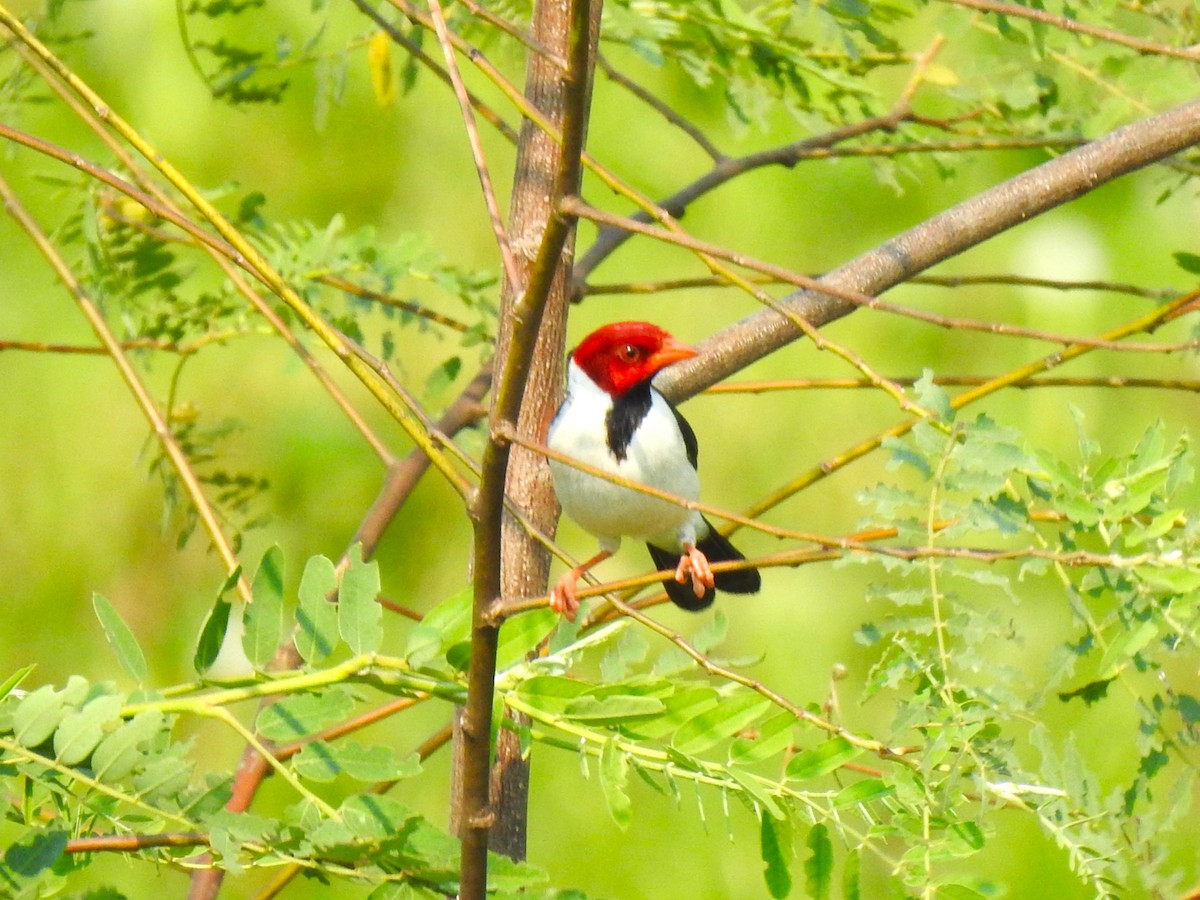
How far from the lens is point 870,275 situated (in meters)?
1.98

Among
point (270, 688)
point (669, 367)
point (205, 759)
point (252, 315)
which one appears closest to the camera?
point (270, 688)

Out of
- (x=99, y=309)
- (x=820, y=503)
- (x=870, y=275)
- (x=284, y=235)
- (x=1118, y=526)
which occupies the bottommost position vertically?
(x=1118, y=526)

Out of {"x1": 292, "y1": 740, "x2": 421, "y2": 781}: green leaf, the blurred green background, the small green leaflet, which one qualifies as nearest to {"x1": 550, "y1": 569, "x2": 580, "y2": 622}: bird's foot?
{"x1": 292, "y1": 740, "x2": 421, "y2": 781}: green leaf

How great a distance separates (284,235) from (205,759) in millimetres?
2182

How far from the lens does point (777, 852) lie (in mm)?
1494

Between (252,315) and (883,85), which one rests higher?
(883,85)

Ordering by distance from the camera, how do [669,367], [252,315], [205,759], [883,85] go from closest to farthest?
Answer: [669,367], [252,315], [205,759], [883,85]

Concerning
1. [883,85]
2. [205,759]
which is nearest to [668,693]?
[205,759]

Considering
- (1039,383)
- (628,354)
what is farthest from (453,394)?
(1039,383)

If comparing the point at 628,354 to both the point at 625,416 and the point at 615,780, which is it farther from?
the point at 615,780

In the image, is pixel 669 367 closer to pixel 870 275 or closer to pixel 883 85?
pixel 870 275

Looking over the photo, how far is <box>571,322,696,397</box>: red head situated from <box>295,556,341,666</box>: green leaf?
1.10m

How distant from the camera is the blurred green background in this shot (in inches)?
169

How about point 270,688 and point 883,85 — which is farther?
point 883,85
